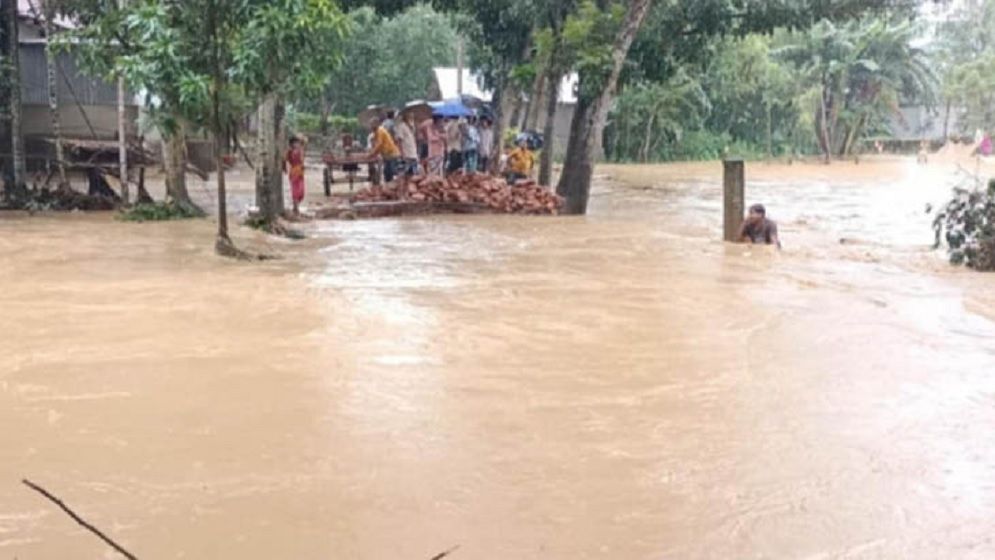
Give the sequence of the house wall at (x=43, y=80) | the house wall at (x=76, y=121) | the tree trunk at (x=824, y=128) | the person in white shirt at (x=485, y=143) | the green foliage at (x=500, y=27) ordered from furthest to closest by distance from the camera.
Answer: the tree trunk at (x=824, y=128) → the person in white shirt at (x=485, y=143) → the green foliage at (x=500, y=27) → the house wall at (x=43, y=80) → the house wall at (x=76, y=121)

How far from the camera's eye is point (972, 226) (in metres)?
12.1

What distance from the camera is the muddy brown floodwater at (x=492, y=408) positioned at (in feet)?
13.6

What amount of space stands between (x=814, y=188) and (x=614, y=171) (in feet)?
27.1

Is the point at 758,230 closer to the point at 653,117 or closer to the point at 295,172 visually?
the point at 295,172

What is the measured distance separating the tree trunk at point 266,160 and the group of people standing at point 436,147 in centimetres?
496

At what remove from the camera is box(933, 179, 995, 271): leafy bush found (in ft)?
38.8

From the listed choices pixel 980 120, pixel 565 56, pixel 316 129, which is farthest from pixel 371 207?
pixel 980 120

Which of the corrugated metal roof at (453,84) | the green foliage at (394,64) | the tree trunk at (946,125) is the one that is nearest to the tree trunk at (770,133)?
the tree trunk at (946,125)

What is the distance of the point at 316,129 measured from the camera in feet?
121

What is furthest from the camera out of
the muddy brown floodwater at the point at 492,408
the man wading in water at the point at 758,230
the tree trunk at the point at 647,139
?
the tree trunk at the point at 647,139

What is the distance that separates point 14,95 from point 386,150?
6.10 m

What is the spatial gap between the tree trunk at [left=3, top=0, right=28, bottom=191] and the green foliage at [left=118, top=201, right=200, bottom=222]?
6.57 ft

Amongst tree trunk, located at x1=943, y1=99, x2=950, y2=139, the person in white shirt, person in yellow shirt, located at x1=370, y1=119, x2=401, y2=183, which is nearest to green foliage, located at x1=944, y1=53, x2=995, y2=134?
tree trunk, located at x1=943, y1=99, x2=950, y2=139

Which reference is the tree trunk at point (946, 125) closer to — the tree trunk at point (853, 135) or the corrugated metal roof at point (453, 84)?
the tree trunk at point (853, 135)
